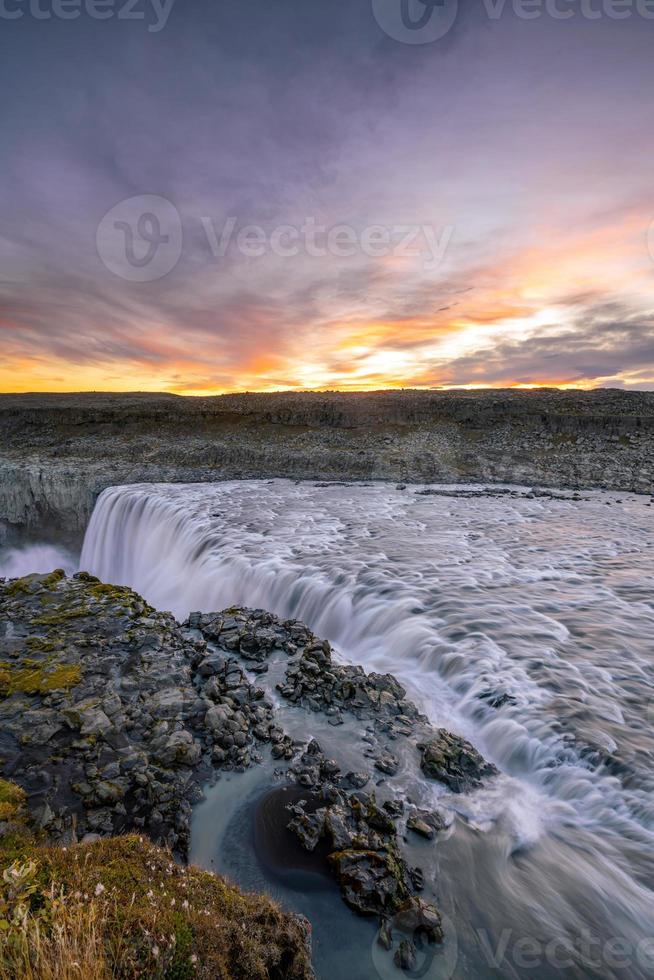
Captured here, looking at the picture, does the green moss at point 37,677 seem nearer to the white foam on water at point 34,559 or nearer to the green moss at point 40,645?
the green moss at point 40,645

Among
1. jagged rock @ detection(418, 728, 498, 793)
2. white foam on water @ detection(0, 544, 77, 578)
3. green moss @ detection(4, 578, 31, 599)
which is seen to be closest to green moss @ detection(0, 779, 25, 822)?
jagged rock @ detection(418, 728, 498, 793)

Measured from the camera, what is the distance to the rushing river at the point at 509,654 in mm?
5234

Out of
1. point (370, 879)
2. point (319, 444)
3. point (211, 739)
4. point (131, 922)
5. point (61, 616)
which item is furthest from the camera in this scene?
point (319, 444)

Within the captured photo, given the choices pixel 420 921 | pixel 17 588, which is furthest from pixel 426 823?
pixel 17 588

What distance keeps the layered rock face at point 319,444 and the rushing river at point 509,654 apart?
14.2 metres

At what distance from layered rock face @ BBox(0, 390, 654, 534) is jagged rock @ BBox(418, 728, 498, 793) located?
116 feet

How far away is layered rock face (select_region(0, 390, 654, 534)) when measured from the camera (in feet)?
124

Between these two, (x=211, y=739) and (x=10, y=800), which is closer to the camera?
(x=10, y=800)

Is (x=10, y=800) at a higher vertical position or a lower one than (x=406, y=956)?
higher

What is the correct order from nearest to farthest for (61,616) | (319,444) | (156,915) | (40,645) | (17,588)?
(156,915) < (40,645) < (61,616) < (17,588) < (319,444)

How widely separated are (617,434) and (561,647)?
4474 cm

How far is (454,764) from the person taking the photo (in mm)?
7258

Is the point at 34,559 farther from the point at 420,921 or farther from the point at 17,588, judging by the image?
the point at 420,921

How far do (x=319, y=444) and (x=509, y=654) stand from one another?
40.5 m
